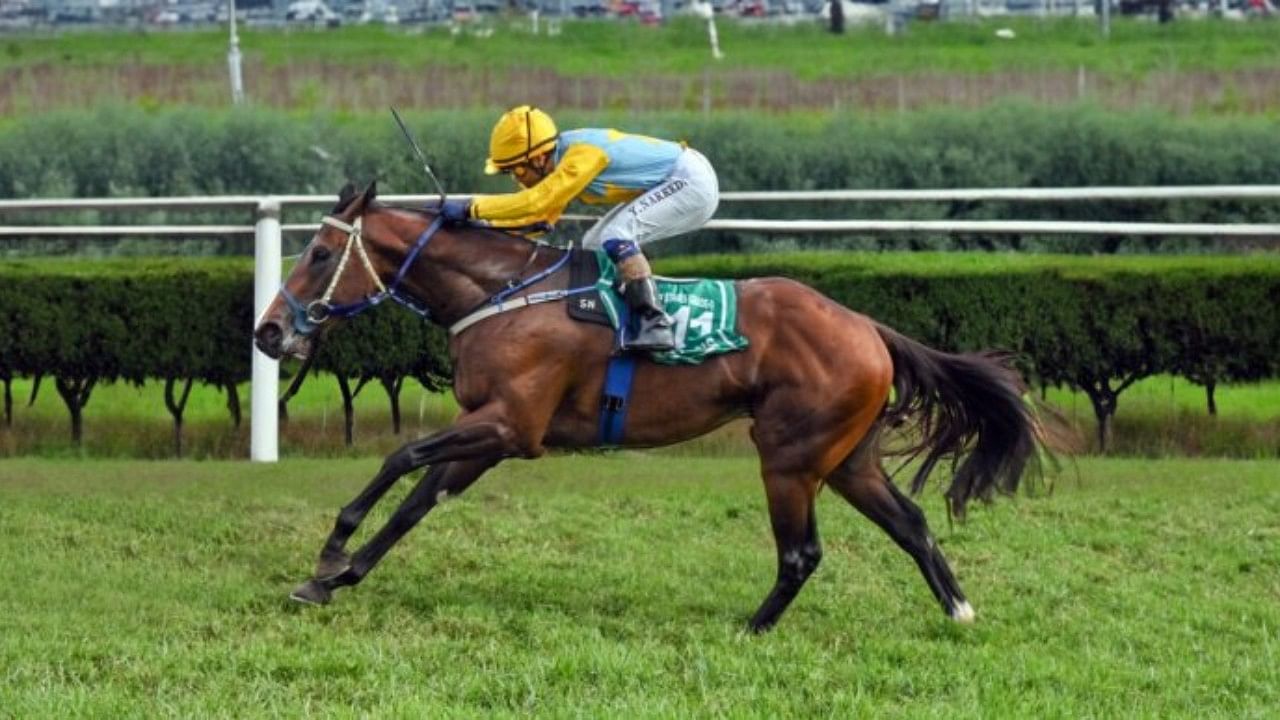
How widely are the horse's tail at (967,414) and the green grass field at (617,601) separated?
469 mm

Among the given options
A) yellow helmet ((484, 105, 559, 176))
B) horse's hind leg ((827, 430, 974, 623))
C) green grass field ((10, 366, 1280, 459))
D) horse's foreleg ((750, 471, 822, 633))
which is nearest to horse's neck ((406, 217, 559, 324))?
yellow helmet ((484, 105, 559, 176))

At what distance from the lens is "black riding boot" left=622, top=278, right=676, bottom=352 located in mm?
7746

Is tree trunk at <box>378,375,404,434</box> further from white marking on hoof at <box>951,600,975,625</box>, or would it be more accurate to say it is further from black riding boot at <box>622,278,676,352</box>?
white marking on hoof at <box>951,600,975,625</box>

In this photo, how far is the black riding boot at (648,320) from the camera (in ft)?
25.4

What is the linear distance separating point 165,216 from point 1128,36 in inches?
726

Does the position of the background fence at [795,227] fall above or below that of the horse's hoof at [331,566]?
above

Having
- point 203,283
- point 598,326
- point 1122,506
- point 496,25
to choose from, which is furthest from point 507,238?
point 496,25

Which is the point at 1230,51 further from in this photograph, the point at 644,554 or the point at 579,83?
the point at 644,554

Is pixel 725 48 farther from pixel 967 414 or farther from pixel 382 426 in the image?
pixel 967 414

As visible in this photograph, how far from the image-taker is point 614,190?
8023mm

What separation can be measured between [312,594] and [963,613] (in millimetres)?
2267

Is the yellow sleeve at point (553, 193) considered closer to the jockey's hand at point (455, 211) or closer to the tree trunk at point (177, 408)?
the jockey's hand at point (455, 211)

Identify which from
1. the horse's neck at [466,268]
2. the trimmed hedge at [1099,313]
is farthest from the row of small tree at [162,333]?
the horse's neck at [466,268]

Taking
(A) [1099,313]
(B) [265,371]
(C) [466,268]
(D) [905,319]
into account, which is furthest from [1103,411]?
(C) [466,268]
